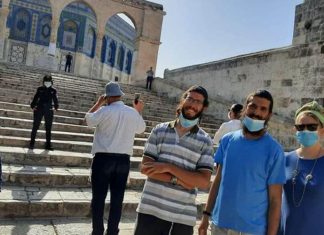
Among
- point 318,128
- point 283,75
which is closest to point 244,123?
point 318,128

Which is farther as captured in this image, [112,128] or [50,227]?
[50,227]

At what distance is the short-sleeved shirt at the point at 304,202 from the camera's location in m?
2.28

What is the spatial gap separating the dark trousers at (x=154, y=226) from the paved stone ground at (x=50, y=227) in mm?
2015

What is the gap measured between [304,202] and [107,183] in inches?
80.3

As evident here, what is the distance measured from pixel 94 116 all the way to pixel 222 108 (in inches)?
366

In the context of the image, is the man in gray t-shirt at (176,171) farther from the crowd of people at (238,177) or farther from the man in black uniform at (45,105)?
the man in black uniform at (45,105)

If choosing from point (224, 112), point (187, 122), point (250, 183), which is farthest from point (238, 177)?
point (224, 112)

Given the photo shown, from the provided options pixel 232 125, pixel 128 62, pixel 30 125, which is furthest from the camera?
pixel 128 62

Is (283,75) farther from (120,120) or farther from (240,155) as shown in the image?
(240,155)

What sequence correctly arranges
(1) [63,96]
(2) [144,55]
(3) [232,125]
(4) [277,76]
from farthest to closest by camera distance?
1. (2) [144,55]
2. (1) [63,96]
3. (4) [277,76]
4. (3) [232,125]

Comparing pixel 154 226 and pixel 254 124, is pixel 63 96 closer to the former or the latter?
pixel 154 226

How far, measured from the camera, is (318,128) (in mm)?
2529

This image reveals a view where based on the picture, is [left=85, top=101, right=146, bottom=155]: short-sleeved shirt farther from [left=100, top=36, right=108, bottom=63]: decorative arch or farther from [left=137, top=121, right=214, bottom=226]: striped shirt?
[left=100, top=36, right=108, bottom=63]: decorative arch

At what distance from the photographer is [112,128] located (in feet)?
12.5
